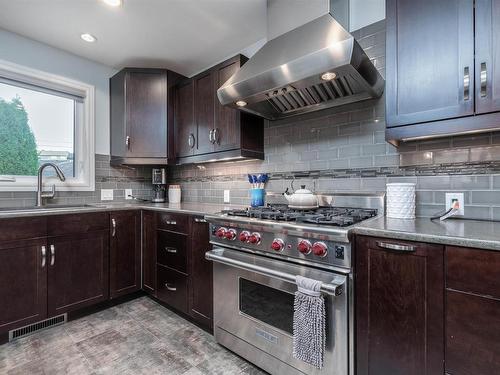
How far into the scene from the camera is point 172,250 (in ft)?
7.13

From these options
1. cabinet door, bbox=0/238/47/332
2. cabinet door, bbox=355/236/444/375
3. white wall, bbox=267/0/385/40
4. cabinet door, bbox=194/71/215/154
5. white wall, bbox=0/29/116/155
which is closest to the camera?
cabinet door, bbox=355/236/444/375

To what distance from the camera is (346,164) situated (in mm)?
1861

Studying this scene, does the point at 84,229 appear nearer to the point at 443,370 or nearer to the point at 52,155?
the point at 52,155

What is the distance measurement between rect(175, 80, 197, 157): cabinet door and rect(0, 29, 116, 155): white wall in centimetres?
84

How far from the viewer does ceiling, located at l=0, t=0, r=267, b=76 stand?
1936 mm

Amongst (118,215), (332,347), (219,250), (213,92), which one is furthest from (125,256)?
(332,347)

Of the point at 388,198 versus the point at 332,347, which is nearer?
the point at 332,347

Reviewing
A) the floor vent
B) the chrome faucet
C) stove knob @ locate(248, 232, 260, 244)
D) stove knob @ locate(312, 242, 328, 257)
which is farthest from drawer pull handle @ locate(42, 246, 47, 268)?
stove knob @ locate(312, 242, 328, 257)

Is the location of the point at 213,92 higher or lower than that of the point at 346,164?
higher

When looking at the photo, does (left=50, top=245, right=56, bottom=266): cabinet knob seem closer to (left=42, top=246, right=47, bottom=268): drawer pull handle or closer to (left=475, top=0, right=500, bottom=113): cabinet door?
(left=42, top=246, right=47, bottom=268): drawer pull handle

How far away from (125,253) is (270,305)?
1.59 metres

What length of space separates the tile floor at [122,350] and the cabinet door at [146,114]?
160cm

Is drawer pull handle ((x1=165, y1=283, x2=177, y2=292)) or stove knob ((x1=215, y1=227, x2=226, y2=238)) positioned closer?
stove knob ((x1=215, y1=227, x2=226, y2=238))

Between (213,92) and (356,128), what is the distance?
134 cm
